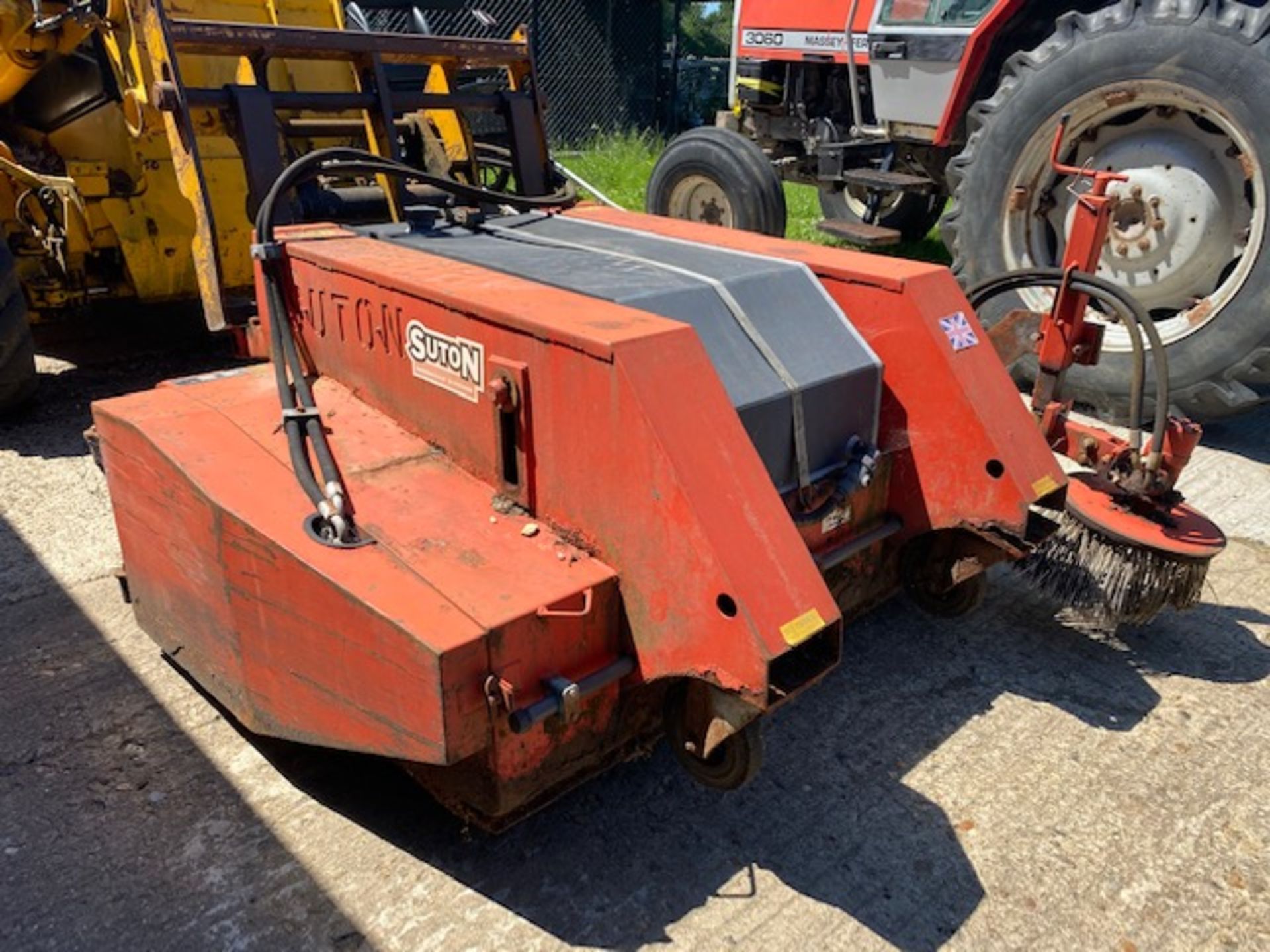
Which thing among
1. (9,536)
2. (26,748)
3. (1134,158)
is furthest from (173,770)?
(1134,158)

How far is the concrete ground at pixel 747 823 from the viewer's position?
2.10m

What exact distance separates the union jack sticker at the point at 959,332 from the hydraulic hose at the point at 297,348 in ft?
4.66

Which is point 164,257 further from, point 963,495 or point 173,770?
point 963,495

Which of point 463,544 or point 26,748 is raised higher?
point 463,544

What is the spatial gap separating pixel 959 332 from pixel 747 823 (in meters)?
1.31

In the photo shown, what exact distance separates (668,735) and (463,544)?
0.59 meters

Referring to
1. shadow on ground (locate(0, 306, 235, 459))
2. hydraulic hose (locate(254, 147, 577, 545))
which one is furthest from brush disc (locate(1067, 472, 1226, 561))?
shadow on ground (locate(0, 306, 235, 459))

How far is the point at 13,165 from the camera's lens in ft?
14.7

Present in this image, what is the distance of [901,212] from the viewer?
7539 millimetres

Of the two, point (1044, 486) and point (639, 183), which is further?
point (639, 183)

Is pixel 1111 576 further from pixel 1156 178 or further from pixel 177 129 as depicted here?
pixel 177 129

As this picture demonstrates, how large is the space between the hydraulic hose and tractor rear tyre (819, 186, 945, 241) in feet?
15.6

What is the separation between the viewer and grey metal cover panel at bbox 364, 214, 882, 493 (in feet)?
7.74

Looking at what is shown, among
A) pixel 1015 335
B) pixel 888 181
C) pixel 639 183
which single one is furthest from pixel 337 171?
pixel 639 183
